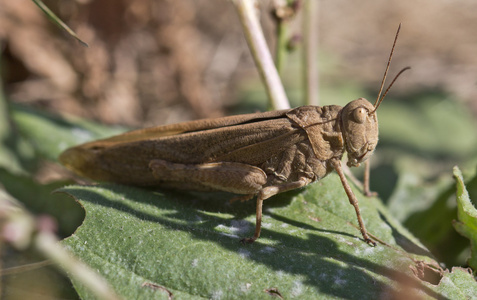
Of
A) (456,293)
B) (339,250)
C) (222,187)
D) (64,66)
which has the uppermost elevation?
(64,66)

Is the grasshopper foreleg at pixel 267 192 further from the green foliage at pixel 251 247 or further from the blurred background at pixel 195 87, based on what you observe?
the blurred background at pixel 195 87

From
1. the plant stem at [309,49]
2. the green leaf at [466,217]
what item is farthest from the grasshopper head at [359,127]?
the plant stem at [309,49]

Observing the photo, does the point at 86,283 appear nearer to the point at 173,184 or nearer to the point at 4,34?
the point at 173,184

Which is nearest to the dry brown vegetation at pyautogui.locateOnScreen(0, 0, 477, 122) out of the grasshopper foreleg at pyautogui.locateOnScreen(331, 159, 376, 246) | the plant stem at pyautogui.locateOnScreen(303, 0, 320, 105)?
the plant stem at pyautogui.locateOnScreen(303, 0, 320, 105)

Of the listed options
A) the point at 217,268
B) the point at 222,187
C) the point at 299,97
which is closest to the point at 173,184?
the point at 222,187

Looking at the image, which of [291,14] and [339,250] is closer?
[339,250]

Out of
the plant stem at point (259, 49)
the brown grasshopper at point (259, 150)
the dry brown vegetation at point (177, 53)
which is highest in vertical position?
the dry brown vegetation at point (177, 53)

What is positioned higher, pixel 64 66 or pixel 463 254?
pixel 64 66
